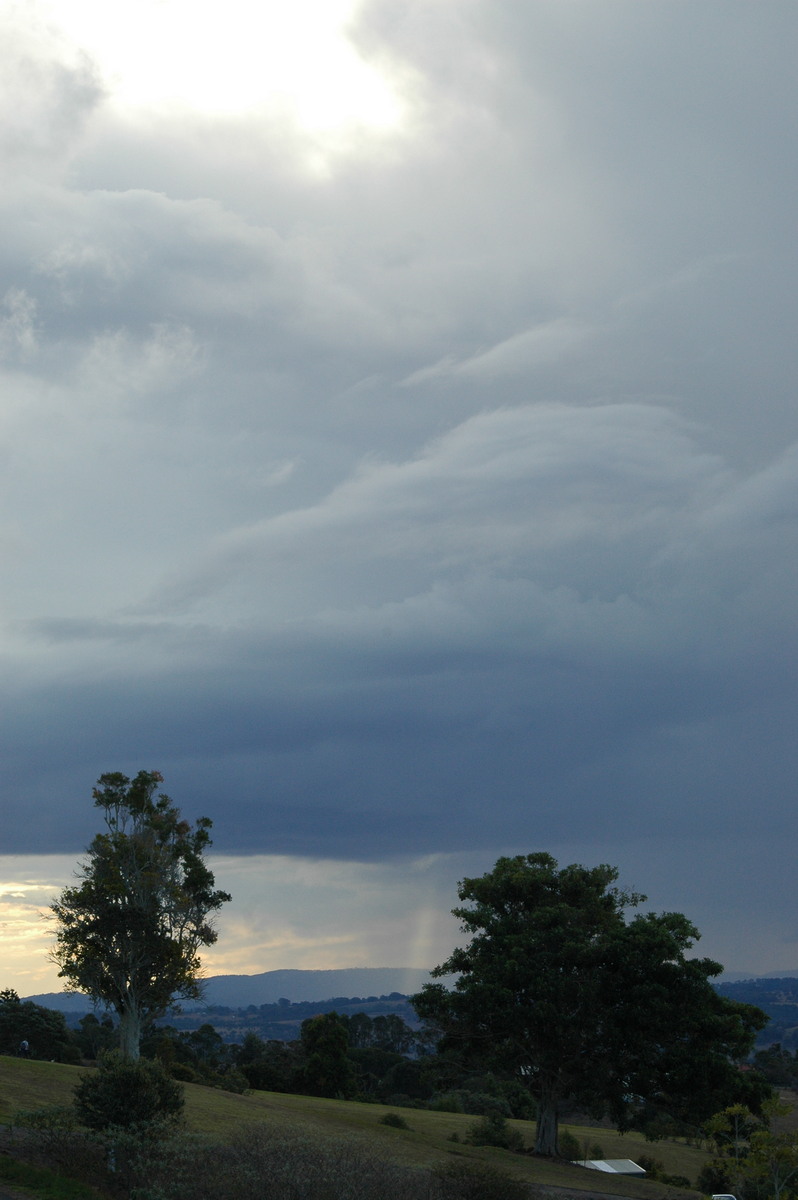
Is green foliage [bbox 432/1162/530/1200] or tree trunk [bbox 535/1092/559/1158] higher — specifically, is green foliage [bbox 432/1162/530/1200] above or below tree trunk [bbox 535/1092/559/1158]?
above

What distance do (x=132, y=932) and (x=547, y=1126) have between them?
21.4 meters

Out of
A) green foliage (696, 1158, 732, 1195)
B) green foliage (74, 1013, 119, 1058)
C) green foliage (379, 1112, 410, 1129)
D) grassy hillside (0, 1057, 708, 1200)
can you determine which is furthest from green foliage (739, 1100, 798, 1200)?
green foliage (74, 1013, 119, 1058)

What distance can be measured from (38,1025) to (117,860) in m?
35.4

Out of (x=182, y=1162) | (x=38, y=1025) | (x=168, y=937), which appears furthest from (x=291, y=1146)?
(x=38, y=1025)

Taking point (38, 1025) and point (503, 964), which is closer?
point (503, 964)

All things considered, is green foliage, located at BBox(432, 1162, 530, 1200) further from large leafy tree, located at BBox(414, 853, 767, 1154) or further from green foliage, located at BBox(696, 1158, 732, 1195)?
green foliage, located at BBox(696, 1158, 732, 1195)

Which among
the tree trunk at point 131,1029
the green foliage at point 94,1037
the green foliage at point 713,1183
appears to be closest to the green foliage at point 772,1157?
the green foliage at point 713,1183

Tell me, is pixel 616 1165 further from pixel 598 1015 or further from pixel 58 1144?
pixel 58 1144

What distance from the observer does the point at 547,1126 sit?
156ft

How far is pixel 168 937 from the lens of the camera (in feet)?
146

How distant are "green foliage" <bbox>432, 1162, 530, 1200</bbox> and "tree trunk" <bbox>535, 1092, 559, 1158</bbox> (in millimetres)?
22373

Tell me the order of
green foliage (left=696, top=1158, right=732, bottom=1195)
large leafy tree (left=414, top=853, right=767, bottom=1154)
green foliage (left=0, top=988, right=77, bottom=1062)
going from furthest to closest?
green foliage (left=0, top=988, right=77, bottom=1062) → green foliage (left=696, top=1158, right=732, bottom=1195) → large leafy tree (left=414, top=853, right=767, bottom=1154)

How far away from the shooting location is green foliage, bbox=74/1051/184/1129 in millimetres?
26016

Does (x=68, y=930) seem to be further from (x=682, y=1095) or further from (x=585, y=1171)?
(x=682, y=1095)
